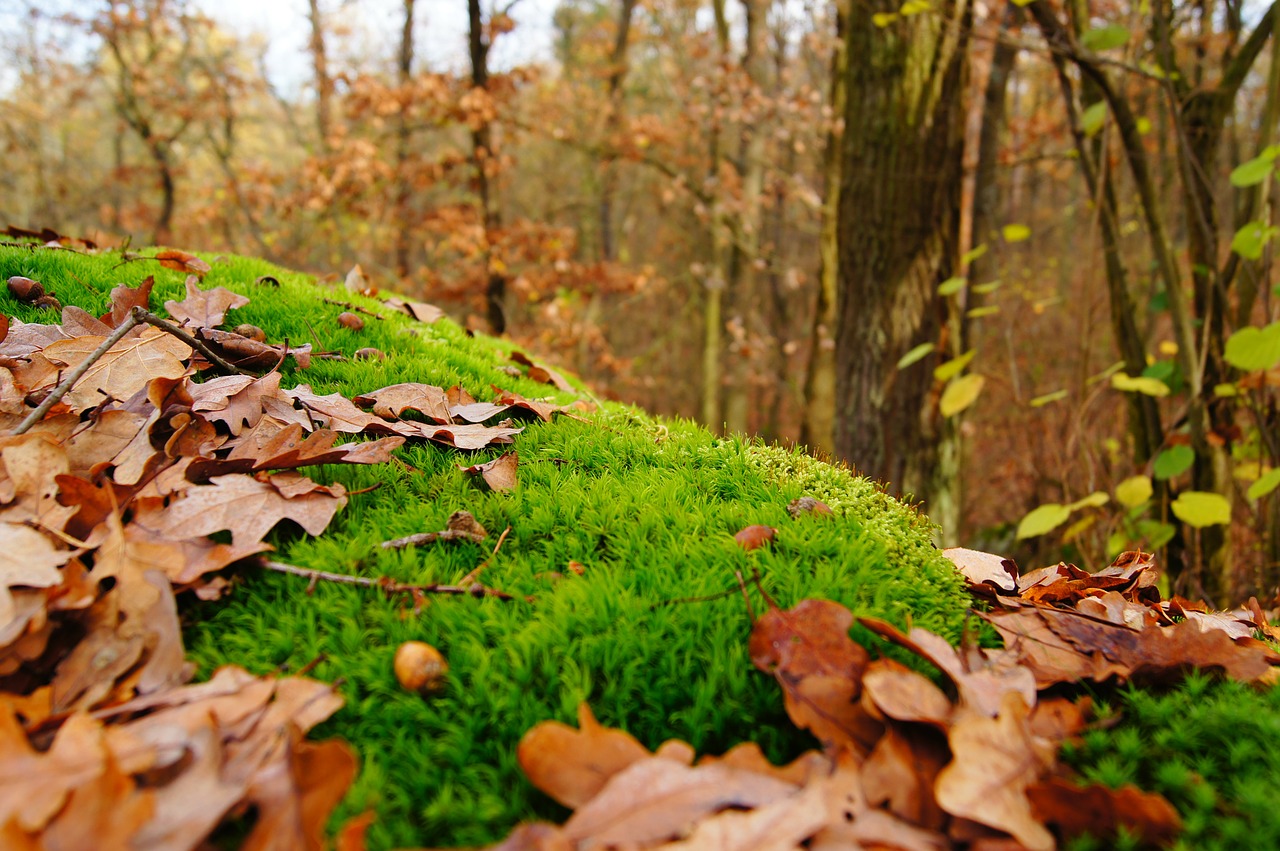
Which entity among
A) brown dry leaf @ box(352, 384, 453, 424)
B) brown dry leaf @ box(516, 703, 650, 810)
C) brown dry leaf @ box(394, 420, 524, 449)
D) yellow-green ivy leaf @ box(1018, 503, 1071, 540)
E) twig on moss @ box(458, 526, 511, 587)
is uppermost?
brown dry leaf @ box(352, 384, 453, 424)

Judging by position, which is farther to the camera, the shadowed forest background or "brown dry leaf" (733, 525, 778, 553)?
the shadowed forest background

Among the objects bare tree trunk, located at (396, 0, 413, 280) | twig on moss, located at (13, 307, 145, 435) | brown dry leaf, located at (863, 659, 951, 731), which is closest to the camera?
brown dry leaf, located at (863, 659, 951, 731)

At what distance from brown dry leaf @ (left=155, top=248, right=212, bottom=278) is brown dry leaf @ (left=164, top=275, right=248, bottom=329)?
0.29 metres

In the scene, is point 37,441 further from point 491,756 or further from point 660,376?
point 660,376

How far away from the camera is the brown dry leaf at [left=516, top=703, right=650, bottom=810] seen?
1.02 m

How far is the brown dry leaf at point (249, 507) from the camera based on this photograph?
1.44 meters

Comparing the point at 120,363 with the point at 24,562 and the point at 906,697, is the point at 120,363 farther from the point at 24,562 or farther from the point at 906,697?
the point at 906,697

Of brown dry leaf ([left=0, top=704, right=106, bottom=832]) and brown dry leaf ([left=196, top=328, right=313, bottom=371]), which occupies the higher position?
brown dry leaf ([left=196, top=328, right=313, bottom=371])

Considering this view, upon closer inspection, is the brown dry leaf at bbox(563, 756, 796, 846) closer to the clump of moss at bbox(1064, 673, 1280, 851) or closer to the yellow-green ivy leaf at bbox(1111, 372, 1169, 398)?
the clump of moss at bbox(1064, 673, 1280, 851)

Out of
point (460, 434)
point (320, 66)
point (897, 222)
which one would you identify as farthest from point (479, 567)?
point (320, 66)

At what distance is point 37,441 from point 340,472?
1.98 feet

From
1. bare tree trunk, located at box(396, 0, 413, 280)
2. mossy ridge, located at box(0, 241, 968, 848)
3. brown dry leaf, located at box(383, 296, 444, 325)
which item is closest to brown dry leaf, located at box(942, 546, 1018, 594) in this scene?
mossy ridge, located at box(0, 241, 968, 848)

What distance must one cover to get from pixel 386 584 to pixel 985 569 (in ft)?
4.65

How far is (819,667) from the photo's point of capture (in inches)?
47.3
